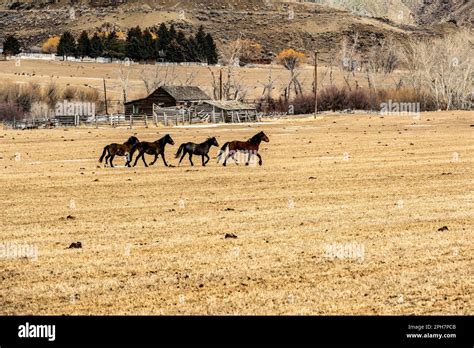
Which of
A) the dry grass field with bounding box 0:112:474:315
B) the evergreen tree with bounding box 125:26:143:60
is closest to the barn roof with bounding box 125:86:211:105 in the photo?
the dry grass field with bounding box 0:112:474:315

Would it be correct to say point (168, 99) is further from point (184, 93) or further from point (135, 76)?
point (135, 76)

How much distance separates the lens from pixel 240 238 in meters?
17.7

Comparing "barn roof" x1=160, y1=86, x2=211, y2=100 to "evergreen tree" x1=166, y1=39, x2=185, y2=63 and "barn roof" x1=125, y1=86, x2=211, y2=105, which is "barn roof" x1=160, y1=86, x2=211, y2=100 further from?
"evergreen tree" x1=166, y1=39, x2=185, y2=63

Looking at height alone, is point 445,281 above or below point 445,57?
below

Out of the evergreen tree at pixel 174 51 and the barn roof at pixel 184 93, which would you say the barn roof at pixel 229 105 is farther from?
the evergreen tree at pixel 174 51

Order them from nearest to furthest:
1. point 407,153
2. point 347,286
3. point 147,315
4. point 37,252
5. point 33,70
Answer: point 147,315
point 347,286
point 37,252
point 407,153
point 33,70

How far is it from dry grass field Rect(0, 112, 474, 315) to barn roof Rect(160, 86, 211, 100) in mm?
67708

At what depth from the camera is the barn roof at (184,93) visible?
345ft

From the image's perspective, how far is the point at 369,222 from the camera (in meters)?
19.8

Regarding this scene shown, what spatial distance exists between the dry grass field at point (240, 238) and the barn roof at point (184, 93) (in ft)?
222

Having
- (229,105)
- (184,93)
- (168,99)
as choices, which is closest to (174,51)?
(184,93)

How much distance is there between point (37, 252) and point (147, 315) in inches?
231

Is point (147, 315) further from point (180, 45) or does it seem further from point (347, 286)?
point (180, 45)
